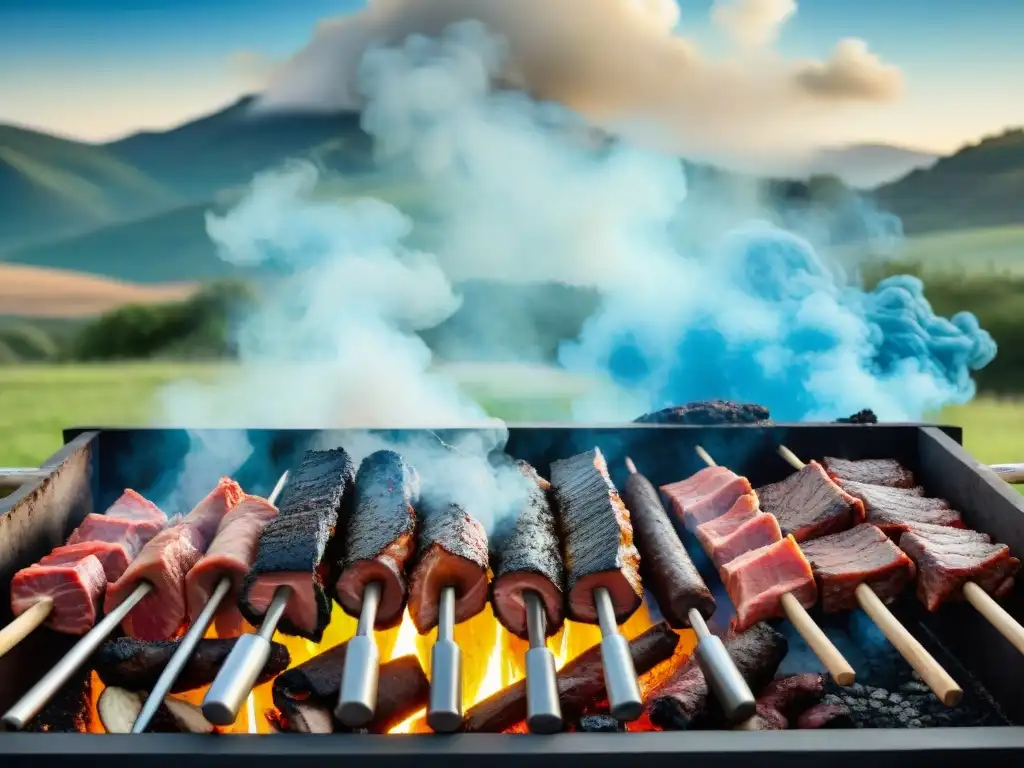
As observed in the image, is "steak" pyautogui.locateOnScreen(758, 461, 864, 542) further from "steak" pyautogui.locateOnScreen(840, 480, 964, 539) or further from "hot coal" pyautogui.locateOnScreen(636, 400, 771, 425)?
"hot coal" pyautogui.locateOnScreen(636, 400, 771, 425)

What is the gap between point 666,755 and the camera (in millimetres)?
2023

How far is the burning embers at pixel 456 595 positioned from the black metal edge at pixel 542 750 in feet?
0.35

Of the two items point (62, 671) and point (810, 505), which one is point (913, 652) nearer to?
point (810, 505)

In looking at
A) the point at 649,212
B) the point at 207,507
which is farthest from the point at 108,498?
the point at 649,212

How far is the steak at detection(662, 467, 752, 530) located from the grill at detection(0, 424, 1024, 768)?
198 mm

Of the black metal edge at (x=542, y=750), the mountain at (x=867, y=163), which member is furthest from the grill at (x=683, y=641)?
the mountain at (x=867, y=163)

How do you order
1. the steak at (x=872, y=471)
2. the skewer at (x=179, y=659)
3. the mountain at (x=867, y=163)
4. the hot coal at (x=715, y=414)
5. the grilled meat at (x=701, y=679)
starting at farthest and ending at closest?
the mountain at (x=867, y=163)
the hot coal at (x=715, y=414)
the steak at (x=872, y=471)
the grilled meat at (x=701, y=679)
the skewer at (x=179, y=659)

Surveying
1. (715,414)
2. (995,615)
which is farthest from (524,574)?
(715,414)

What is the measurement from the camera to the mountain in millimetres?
11445

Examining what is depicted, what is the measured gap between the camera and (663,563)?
3.09 m

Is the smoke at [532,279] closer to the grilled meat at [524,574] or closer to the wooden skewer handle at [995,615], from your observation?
the grilled meat at [524,574]

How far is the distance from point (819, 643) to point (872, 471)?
1594 mm

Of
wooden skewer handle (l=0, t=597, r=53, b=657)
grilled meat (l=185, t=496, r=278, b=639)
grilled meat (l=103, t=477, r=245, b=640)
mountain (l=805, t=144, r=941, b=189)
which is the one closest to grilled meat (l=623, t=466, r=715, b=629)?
grilled meat (l=185, t=496, r=278, b=639)

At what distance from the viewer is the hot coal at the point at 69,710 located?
2.71m
